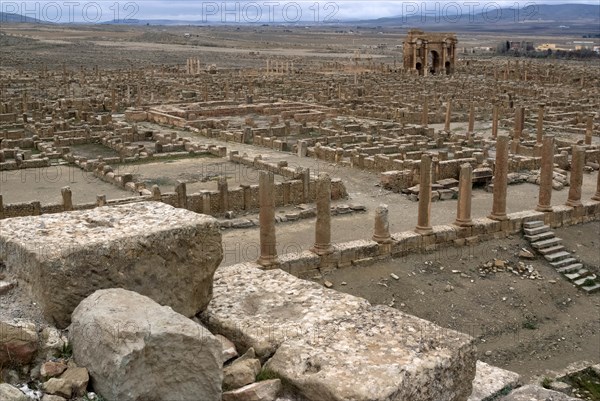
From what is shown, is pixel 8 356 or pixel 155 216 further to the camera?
pixel 155 216

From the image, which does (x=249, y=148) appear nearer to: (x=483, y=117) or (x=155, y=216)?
(x=483, y=117)

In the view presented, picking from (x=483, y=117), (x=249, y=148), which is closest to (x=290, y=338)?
(x=249, y=148)

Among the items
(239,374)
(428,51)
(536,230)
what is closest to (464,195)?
(536,230)

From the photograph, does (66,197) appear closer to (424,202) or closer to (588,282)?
(424,202)

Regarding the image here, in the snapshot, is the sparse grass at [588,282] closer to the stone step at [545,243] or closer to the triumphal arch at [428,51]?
the stone step at [545,243]

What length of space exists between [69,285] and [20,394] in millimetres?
1056

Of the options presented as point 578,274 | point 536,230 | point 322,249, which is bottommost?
point 578,274

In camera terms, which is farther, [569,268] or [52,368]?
[569,268]

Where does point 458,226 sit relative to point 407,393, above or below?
below

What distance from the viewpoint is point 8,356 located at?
4578 millimetres

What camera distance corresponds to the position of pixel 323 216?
49.0 feet

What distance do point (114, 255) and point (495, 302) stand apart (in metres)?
11.1

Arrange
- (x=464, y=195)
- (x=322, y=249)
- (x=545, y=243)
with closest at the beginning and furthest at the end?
(x=322, y=249) < (x=464, y=195) < (x=545, y=243)

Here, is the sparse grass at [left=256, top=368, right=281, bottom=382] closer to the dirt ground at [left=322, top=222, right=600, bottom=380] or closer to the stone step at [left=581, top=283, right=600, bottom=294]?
the dirt ground at [left=322, top=222, right=600, bottom=380]
